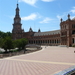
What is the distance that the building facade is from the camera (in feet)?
239

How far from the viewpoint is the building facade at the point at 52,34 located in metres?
72.9

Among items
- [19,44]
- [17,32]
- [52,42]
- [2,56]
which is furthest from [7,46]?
[17,32]

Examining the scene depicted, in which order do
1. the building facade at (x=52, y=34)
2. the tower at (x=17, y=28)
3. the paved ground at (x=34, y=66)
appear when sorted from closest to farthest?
1. the paved ground at (x=34, y=66)
2. the building facade at (x=52, y=34)
3. the tower at (x=17, y=28)

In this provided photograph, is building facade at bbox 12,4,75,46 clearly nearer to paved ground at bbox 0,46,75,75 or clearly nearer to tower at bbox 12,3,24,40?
tower at bbox 12,3,24,40

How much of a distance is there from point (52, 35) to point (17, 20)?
3519 centimetres

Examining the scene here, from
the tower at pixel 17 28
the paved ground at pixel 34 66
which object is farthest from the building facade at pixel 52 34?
the paved ground at pixel 34 66

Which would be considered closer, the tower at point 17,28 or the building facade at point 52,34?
the building facade at point 52,34

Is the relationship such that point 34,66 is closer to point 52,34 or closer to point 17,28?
point 52,34

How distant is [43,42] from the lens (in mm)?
99062

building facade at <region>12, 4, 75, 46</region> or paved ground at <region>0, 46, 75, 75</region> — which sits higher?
building facade at <region>12, 4, 75, 46</region>

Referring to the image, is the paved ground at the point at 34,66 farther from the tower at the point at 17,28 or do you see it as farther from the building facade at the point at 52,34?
the tower at the point at 17,28

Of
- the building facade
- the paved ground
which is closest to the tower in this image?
the building facade

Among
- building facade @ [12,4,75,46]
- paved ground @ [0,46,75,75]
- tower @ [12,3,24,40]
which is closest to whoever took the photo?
paved ground @ [0,46,75,75]

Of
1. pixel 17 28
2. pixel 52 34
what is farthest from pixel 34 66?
pixel 17 28
